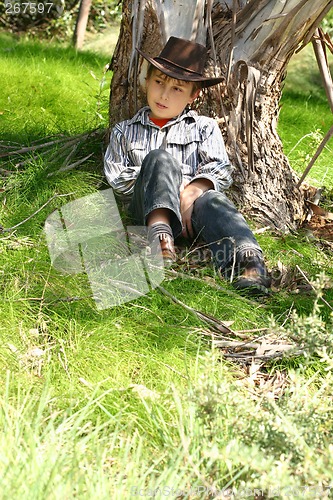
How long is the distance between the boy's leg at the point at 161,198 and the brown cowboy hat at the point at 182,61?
503mm

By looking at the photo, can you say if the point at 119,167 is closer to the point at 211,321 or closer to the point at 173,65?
the point at 173,65

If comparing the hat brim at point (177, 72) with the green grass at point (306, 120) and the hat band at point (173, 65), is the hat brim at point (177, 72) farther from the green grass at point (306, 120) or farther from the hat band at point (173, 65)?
the green grass at point (306, 120)

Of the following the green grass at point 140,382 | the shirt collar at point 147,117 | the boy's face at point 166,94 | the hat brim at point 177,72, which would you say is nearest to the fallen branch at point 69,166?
the green grass at point 140,382

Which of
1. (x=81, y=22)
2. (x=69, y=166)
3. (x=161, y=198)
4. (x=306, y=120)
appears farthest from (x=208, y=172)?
(x=81, y=22)

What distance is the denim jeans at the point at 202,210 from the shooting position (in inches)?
155

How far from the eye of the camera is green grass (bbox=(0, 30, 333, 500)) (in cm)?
220

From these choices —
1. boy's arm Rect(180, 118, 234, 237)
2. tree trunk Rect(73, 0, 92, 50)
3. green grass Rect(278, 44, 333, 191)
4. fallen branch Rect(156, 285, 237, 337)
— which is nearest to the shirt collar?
boy's arm Rect(180, 118, 234, 237)

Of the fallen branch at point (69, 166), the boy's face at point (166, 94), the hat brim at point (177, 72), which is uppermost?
the hat brim at point (177, 72)

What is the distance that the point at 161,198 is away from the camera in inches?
158

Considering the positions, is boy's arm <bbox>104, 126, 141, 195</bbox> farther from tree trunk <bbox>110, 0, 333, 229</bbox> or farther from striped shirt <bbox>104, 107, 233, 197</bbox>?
tree trunk <bbox>110, 0, 333, 229</bbox>

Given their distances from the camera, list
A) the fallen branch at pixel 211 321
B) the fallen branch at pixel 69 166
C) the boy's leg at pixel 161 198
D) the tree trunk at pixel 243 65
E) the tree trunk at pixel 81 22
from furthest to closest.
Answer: the tree trunk at pixel 81 22
the fallen branch at pixel 69 166
the tree trunk at pixel 243 65
the boy's leg at pixel 161 198
the fallen branch at pixel 211 321

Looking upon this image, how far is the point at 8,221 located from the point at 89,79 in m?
3.60

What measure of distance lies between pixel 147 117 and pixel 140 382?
2.06 meters

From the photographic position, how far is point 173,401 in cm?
273
